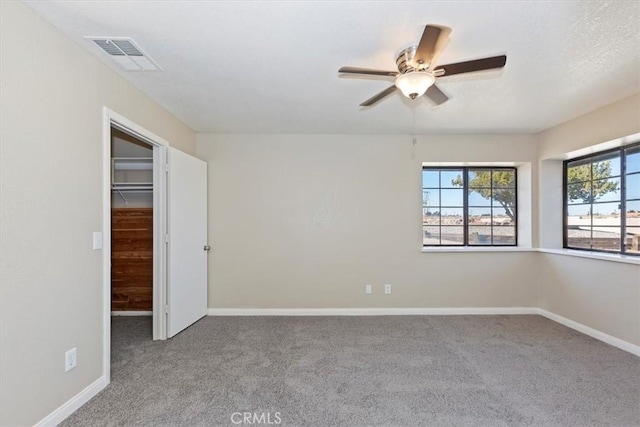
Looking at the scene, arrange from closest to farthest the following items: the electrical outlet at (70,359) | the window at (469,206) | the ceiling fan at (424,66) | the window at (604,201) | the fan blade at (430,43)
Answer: the fan blade at (430,43)
the ceiling fan at (424,66)
the electrical outlet at (70,359)
the window at (604,201)
the window at (469,206)

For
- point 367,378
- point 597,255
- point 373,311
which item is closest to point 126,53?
point 367,378

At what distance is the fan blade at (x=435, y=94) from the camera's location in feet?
6.69

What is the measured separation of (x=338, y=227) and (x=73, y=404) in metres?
3.00

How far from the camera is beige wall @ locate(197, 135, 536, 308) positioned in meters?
3.98

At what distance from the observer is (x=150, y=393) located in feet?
7.14

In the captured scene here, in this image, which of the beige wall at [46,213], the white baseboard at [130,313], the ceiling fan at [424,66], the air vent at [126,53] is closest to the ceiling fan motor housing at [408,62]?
the ceiling fan at [424,66]

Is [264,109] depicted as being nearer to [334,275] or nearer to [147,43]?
[147,43]

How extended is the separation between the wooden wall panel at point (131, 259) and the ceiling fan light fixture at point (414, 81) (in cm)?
358

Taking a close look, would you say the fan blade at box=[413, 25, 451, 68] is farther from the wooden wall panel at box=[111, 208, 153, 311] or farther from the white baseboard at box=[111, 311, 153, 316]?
the white baseboard at box=[111, 311, 153, 316]

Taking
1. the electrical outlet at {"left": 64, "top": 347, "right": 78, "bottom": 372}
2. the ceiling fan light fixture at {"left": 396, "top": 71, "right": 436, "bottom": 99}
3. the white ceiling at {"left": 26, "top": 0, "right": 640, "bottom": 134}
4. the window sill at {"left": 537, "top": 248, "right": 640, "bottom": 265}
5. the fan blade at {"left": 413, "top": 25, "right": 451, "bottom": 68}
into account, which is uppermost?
the white ceiling at {"left": 26, "top": 0, "right": 640, "bottom": 134}

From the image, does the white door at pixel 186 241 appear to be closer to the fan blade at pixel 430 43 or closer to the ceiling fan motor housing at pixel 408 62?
the ceiling fan motor housing at pixel 408 62

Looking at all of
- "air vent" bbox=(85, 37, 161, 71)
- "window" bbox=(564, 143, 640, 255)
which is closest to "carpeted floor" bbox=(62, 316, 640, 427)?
"window" bbox=(564, 143, 640, 255)

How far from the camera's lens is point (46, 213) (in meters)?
1.76

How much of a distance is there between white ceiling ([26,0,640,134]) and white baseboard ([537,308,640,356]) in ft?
7.87
